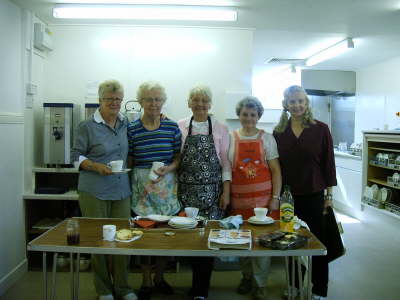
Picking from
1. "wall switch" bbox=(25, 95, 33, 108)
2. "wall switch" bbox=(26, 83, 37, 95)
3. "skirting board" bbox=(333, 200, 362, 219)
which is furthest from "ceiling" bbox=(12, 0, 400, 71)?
"skirting board" bbox=(333, 200, 362, 219)

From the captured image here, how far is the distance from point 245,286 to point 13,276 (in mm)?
1917

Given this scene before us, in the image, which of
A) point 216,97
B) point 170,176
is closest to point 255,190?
point 170,176

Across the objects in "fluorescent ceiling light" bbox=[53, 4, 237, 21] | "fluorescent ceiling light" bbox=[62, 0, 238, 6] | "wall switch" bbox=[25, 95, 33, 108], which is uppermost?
"fluorescent ceiling light" bbox=[62, 0, 238, 6]

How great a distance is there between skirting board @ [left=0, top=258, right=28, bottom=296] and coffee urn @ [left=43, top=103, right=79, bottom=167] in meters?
0.94

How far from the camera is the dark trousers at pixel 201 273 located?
2.51 m

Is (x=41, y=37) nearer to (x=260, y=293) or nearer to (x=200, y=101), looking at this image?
(x=200, y=101)

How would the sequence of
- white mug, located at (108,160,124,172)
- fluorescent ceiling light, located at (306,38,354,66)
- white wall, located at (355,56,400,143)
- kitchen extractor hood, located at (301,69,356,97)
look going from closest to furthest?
white mug, located at (108,160,124,172)
fluorescent ceiling light, located at (306,38,354,66)
white wall, located at (355,56,400,143)
kitchen extractor hood, located at (301,69,356,97)

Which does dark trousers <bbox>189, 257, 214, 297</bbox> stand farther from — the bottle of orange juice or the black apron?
the bottle of orange juice

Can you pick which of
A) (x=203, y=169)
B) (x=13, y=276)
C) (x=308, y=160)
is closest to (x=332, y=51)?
(x=308, y=160)

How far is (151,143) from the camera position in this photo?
2.46m

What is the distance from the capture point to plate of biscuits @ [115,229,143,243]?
5.93 ft

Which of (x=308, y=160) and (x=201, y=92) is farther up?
(x=201, y=92)

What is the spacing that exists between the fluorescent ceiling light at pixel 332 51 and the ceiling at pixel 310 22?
3.0 inches

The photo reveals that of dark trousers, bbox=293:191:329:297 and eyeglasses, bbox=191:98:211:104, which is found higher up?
eyeglasses, bbox=191:98:211:104
